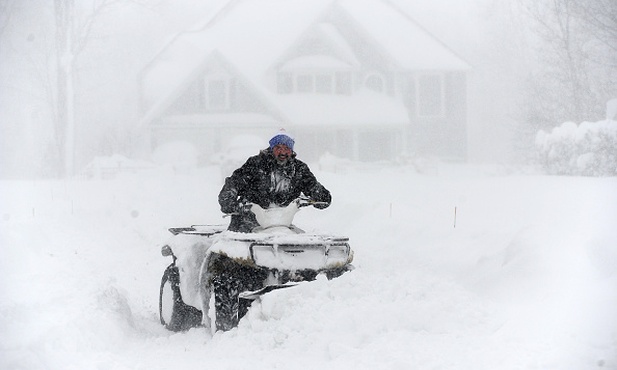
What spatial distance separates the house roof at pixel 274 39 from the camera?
90.3 ft

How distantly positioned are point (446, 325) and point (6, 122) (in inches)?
1175

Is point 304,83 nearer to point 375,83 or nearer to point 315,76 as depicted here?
point 315,76

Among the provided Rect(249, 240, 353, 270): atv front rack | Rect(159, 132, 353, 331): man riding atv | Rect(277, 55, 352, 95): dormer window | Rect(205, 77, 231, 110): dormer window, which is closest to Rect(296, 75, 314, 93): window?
Rect(277, 55, 352, 95): dormer window

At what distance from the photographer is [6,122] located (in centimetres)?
3238

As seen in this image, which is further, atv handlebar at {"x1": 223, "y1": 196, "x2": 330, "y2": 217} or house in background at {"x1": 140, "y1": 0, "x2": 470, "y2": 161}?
house in background at {"x1": 140, "y1": 0, "x2": 470, "y2": 161}

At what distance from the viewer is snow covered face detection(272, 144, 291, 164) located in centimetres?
704

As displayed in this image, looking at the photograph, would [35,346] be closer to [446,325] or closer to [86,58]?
[446,325]

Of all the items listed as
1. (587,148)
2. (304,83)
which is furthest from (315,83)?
(587,148)

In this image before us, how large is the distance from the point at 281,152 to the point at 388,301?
1681 mm

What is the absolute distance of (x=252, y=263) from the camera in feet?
20.5

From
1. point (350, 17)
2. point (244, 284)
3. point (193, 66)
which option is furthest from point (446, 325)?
point (350, 17)

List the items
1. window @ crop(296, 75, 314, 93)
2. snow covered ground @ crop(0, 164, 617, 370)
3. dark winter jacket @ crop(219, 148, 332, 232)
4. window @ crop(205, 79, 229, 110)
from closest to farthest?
snow covered ground @ crop(0, 164, 617, 370) → dark winter jacket @ crop(219, 148, 332, 232) → window @ crop(205, 79, 229, 110) → window @ crop(296, 75, 314, 93)

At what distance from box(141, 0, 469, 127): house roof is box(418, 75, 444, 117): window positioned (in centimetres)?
44

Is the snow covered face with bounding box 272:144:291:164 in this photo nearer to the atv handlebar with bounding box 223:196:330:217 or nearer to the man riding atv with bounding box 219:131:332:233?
the man riding atv with bounding box 219:131:332:233
